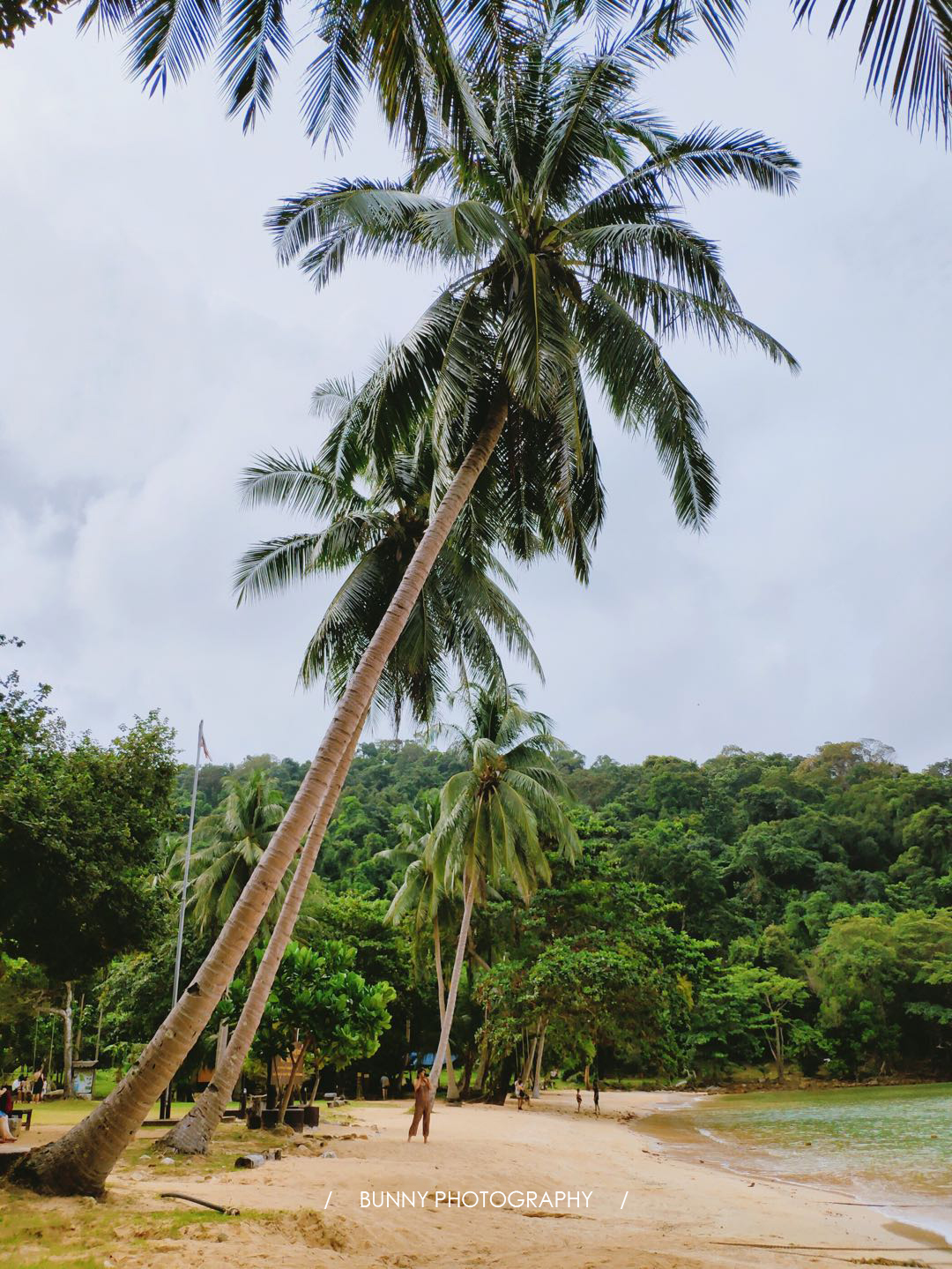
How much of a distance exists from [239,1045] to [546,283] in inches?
397

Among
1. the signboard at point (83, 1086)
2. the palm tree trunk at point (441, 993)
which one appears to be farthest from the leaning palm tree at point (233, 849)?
the signboard at point (83, 1086)

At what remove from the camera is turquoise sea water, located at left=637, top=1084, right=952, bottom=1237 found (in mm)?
12109

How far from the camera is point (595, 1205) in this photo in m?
9.51

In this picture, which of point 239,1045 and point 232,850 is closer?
point 239,1045

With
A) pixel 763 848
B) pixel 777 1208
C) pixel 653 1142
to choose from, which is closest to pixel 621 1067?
pixel 763 848

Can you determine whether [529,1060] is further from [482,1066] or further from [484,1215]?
[484,1215]

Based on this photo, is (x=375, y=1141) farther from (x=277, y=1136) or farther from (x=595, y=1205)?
(x=595, y=1205)

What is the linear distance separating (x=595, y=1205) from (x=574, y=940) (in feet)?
48.6

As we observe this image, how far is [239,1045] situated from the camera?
11.1m

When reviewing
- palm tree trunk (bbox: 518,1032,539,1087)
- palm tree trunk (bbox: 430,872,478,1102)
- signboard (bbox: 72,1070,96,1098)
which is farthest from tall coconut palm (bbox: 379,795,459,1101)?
signboard (bbox: 72,1070,96,1098)

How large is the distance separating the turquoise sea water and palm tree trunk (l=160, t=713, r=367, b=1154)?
8.14 meters

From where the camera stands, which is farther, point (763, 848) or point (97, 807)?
point (763, 848)

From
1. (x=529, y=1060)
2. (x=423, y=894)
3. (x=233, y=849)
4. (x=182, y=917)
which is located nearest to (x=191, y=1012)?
(x=182, y=917)

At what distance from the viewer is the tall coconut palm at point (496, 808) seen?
20.4 m
